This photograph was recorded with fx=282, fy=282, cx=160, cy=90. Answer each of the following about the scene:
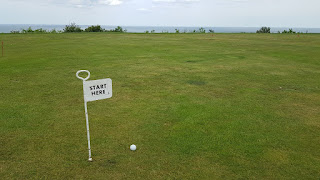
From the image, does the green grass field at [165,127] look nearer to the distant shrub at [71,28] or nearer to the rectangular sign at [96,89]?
the rectangular sign at [96,89]

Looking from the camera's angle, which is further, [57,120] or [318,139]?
[57,120]

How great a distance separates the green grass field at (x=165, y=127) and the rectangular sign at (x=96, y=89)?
1079 millimetres

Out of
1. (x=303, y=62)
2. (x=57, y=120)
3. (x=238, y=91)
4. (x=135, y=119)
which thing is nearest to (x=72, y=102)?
(x=57, y=120)

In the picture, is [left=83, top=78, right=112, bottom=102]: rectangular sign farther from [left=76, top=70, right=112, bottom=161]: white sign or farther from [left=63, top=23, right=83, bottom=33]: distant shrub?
[left=63, top=23, right=83, bottom=33]: distant shrub

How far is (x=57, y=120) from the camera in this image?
639cm

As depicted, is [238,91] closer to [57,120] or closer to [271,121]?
[271,121]

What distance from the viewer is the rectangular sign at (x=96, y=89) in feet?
14.2

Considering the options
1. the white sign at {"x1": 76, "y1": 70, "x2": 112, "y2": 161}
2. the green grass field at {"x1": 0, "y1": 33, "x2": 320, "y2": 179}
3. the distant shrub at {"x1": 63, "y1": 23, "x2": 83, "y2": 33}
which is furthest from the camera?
the distant shrub at {"x1": 63, "y1": 23, "x2": 83, "y2": 33}

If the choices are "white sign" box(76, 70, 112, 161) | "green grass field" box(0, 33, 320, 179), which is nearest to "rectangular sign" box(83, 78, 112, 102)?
"white sign" box(76, 70, 112, 161)

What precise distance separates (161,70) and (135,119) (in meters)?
6.19

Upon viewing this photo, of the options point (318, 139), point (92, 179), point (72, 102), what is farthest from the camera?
point (72, 102)

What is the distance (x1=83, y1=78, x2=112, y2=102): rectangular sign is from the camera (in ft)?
14.2

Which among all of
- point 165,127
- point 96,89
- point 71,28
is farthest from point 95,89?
point 71,28

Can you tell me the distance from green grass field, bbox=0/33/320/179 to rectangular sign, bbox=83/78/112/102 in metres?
1.08
